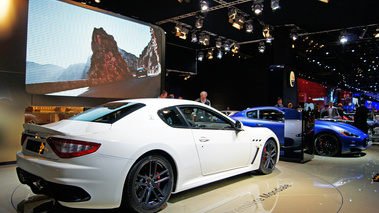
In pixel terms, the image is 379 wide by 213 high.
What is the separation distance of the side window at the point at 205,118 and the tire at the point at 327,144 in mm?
4200

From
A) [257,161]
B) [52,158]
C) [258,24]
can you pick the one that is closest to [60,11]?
[52,158]

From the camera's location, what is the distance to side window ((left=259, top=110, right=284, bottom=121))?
21.7 ft

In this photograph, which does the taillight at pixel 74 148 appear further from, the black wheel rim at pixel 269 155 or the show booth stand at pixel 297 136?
the show booth stand at pixel 297 136

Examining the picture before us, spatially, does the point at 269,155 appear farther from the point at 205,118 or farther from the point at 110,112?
the point at 110,112

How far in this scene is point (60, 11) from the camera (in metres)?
6.10

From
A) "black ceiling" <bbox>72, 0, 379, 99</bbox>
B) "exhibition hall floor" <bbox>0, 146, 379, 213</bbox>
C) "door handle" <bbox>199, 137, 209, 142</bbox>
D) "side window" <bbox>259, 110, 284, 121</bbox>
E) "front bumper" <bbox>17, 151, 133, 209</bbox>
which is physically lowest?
"exhibition hall floor" <bbox>0, 146, 379, 213</bbox>

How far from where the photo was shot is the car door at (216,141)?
130 inches

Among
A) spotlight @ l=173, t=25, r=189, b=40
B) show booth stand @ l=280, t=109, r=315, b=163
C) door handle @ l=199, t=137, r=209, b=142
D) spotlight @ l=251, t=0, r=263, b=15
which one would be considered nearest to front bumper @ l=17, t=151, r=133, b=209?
door handle @ l=199, t=137, r=209, b=142

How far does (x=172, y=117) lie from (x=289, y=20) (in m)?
9.40

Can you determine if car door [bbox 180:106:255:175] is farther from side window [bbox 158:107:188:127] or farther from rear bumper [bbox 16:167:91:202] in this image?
rear bumper [bbox 16:167:91:202]

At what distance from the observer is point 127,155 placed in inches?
98.5

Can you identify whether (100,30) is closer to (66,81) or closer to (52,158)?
(66,81)

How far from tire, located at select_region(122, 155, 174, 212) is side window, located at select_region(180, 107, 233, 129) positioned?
0.85 m

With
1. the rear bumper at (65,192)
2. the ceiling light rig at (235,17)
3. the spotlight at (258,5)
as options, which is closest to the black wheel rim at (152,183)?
the rear bumper at (65,192)
